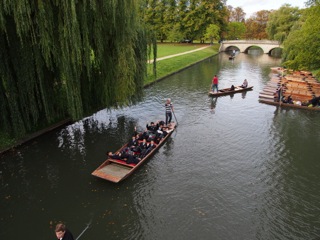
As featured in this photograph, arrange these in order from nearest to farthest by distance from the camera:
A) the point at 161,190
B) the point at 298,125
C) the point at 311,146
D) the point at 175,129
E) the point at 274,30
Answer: the point at 161,190
the point at 311,146
the point at 175,129
the point at 298,125
the point at 274,30

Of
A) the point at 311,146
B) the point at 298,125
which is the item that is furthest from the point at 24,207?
the point at 298,125

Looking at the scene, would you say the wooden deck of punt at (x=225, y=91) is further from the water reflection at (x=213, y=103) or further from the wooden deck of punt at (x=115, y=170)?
the wooden deck of punt at (x=115, y=170)

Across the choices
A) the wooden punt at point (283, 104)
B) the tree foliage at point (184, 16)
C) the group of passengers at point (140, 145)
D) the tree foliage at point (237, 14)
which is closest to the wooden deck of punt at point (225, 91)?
the wooden punt at point (283, 104)

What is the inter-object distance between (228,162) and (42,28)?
9.89 meters

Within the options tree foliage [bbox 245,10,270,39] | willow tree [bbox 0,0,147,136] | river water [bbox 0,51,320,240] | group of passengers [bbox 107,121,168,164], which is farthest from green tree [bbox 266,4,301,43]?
willow tree [bbox 0,0,147,136]

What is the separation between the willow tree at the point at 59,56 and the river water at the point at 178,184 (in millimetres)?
2062

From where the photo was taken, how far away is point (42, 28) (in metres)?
9.91

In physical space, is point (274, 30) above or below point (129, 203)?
above

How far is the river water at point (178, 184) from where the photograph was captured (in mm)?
8086

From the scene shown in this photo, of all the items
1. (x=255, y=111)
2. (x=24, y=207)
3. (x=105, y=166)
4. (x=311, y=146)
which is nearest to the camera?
(x=24, y=207)

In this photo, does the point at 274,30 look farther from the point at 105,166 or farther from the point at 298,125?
the point at 105,166

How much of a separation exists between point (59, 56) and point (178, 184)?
294 inches

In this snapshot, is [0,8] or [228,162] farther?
[228,162]

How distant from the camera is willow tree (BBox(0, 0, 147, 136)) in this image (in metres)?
10.0
